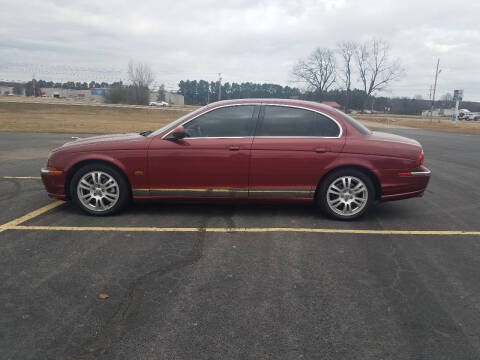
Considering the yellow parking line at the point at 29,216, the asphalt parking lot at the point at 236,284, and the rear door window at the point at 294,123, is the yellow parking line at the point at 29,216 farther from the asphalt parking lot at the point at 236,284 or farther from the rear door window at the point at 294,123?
the rear door window at the point at 294,123

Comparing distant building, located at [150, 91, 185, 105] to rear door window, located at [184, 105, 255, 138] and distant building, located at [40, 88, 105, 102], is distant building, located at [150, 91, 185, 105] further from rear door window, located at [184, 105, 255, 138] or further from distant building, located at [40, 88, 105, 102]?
rear door window, located at [184, 105, 255, 138]

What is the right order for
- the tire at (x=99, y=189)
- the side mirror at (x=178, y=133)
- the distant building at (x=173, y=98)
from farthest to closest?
the distant building at (x=173, y=98) < the tire at (x=99, y=189) < the side mirror at (x=178, y=133)

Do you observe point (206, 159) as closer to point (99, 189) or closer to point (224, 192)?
point (224, 192)

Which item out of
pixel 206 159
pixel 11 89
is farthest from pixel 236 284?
pixel 11 89

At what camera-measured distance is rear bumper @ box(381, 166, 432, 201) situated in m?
5.34

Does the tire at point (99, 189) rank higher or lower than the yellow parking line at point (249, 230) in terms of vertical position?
higher

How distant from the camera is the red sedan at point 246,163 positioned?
5230mm

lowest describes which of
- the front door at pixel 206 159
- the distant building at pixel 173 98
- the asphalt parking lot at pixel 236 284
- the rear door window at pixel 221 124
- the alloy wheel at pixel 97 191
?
the asphalt parking lot at pixel 236 284

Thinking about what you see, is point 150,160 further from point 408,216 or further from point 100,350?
point 408,216

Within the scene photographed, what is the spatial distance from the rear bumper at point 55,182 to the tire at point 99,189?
128 millimetres

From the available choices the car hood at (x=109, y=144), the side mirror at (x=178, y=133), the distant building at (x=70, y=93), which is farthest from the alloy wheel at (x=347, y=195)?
the distant building at (x=70, y=93)

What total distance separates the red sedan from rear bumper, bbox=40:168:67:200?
1 cm

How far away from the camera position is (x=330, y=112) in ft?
17.9

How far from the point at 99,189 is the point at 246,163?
6.30 ft
